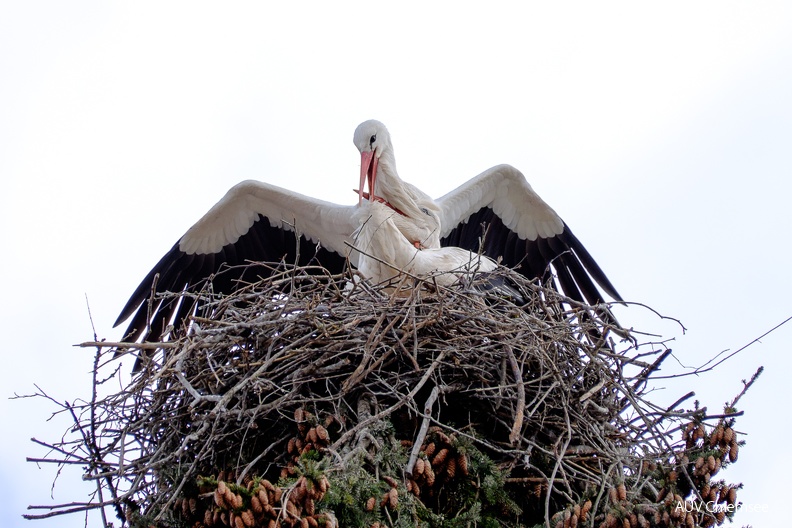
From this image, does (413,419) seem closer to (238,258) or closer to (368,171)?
(368,171)

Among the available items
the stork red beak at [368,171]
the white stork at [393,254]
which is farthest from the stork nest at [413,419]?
the stork red beak at [368,171]

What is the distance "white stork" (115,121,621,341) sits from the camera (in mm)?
5117

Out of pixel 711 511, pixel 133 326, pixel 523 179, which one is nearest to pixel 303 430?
pixel 711 511

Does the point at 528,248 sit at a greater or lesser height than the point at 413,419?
greater

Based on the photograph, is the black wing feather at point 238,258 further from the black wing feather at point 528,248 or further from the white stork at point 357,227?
the black wing feather at point 528,248

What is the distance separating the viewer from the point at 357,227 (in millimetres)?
5117

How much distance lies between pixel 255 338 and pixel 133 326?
187 centimetres

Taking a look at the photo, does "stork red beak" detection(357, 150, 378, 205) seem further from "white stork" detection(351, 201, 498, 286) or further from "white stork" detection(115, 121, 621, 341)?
"white stork" detection(351, 201, 498, 286)

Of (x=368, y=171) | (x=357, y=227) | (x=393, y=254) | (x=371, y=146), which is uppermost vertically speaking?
(x=371, y=146)

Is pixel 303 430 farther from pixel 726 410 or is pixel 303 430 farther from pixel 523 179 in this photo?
pixel 523 179

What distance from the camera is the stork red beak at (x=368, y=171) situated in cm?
502

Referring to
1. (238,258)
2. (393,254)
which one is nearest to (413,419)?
(393,254)

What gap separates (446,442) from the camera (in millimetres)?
3377

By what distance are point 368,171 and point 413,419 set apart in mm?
1821
